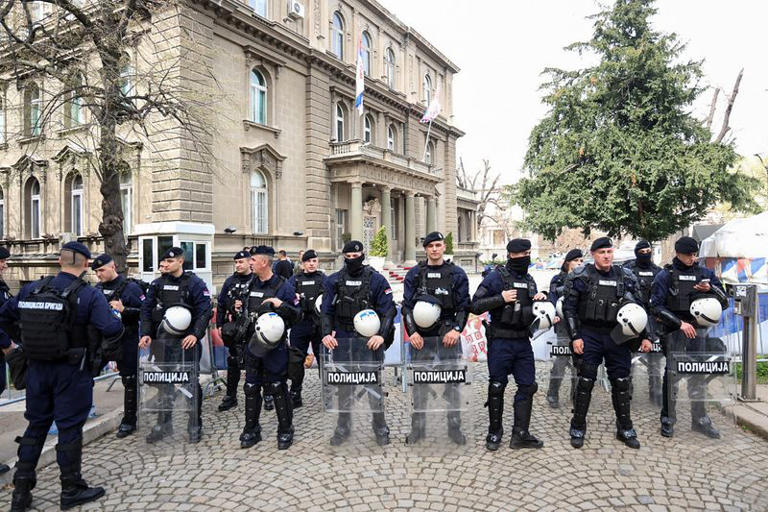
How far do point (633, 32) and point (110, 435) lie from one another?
86.8ft

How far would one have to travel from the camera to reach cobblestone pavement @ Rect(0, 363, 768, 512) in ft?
12.9

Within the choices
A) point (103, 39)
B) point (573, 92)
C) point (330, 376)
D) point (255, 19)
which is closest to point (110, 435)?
point (330, 376)

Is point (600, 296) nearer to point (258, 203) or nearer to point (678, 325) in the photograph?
point (678, 325)

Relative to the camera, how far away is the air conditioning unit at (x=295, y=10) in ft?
78.9

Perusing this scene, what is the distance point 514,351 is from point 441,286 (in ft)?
3.38

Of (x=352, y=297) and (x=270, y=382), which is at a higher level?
(x=352, y=297)

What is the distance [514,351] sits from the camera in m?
5.07

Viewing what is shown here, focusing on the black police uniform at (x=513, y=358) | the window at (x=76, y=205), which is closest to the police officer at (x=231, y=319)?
the black police uniform at (x=513, y=358)

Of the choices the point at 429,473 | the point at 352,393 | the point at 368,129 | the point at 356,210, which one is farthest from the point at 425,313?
the point at 368,129

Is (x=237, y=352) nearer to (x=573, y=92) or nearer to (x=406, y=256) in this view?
(x=573, y=92)

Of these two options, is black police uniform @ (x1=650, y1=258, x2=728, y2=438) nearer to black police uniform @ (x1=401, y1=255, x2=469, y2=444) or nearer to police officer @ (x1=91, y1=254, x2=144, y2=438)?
black police uniform @ (x1=401, y1=255, x2=469, y2=444)

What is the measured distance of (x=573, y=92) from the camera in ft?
76.7

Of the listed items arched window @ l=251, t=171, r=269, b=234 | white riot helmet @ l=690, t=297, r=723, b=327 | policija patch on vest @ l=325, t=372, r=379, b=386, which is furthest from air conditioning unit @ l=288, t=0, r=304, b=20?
white riot helmet @ l=690, t=297, r=723, b=327

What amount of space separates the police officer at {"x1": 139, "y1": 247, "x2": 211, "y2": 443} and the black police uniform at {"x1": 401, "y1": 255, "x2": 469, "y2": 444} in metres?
2.30
